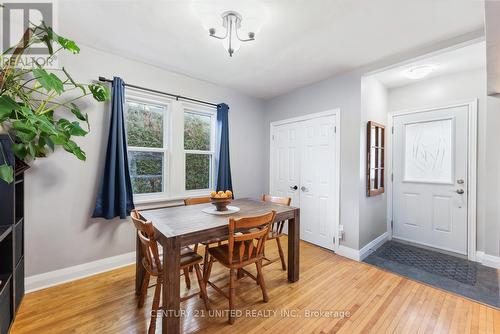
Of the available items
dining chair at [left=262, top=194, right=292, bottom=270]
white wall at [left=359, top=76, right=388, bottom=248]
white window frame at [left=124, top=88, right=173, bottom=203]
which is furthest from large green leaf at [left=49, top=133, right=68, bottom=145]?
white wall at [left=359, top=76, right=388, bottom=248]

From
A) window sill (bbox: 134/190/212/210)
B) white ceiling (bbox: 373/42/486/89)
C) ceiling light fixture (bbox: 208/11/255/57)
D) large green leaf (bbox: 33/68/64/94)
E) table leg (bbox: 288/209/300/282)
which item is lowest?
table leg (bbox: 288/209/300/282)

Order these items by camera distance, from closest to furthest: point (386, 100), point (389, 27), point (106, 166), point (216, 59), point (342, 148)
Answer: point (389, 27) → point (106, 166) → point (216, 59) → point (342, 148) → point (386, 100)

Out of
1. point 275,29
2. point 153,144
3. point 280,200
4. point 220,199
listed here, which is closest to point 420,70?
point 275,29

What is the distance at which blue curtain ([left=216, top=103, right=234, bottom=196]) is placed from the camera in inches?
138

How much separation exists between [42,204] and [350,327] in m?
3.03

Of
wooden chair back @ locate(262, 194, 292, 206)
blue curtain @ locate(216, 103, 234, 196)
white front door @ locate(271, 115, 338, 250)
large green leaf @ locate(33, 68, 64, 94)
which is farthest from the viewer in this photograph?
blue curtain @ locate(216, 103, 234, 196)

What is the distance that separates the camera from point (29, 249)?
218 centimetres

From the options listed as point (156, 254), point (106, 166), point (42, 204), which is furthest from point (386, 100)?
point (42, 204)

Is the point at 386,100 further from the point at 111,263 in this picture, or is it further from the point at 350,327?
the point at 111,263

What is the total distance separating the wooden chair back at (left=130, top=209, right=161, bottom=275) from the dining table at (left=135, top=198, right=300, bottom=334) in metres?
0.07

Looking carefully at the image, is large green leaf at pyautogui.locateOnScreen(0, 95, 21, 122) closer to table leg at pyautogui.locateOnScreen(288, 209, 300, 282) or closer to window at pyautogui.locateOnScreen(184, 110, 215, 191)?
window at pyautogui.locateOnScreen(184, 110, 215, 191)

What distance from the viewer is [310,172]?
11.6 feet

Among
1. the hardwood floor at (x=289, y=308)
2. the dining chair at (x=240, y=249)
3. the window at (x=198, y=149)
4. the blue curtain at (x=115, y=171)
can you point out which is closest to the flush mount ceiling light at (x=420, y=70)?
the hardwood floor at (x=289, y=308)

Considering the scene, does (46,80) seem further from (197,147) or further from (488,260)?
(488,260)
